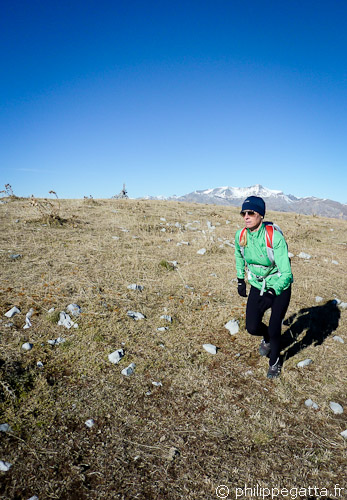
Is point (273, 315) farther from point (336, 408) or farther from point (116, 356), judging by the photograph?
point (116, 356)

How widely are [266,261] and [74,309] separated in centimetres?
418

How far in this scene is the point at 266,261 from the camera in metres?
4.75

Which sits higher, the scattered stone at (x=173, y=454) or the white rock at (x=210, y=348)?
the white rock at (x=210, y=348)

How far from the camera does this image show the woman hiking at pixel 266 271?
4.50 m

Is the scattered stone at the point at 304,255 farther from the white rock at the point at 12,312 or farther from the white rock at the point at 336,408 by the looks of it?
the white rock at the point at 12,312

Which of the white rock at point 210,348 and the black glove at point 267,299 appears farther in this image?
the white rock at point 210,348

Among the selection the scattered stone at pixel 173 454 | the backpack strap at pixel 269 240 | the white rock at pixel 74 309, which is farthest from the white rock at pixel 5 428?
the backpack strap at pixel 269 240

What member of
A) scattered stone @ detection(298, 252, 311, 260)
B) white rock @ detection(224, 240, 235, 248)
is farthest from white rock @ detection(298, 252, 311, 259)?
white rock @ detection(224, 240, 235, 248)

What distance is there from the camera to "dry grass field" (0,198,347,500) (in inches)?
122

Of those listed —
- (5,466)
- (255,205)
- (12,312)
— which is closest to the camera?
(5,466)

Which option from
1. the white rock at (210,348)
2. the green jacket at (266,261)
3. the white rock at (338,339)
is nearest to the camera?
the green jacket at (266,261)

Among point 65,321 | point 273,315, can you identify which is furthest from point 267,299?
point 65,321

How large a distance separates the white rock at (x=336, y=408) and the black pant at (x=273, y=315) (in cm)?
98

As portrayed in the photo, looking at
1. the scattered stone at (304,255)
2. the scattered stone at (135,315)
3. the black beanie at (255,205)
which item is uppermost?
the black beanie at (255,205)
